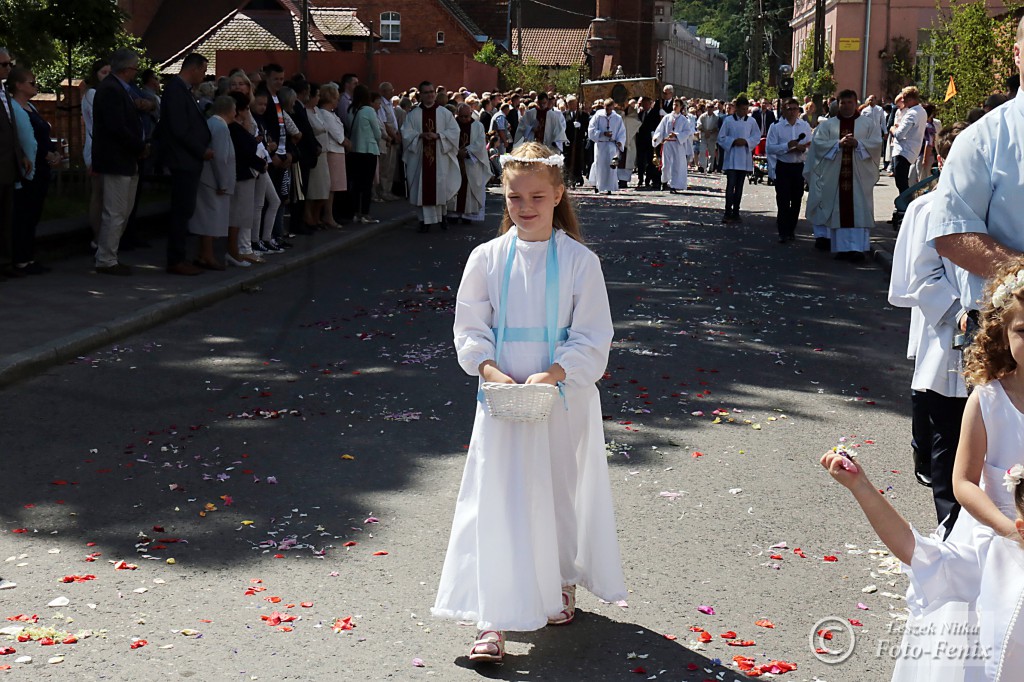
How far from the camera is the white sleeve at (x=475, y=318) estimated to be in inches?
182

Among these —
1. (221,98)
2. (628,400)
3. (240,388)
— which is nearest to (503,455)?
(628,400)

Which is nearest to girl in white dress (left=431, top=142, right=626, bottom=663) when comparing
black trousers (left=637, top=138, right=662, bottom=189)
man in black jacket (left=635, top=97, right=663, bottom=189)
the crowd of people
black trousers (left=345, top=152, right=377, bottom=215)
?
the crowd of people

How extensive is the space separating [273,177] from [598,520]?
39.0ft

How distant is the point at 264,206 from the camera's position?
16.1 m

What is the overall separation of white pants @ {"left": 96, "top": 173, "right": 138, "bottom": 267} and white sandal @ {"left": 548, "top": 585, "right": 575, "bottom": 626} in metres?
9.61

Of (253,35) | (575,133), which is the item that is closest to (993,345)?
(575,133)

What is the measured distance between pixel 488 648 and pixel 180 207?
32.7 feet

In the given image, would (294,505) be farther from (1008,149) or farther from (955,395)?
(1008,149)

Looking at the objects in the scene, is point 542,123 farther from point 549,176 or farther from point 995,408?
point 995,408

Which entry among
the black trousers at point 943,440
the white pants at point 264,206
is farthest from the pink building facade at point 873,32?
the black trousers at point 943,440

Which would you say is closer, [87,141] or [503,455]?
[503,455]

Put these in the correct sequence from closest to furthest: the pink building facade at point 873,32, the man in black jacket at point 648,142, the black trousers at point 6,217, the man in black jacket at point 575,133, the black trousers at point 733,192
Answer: the black trousers at point 6,217, the black trousers at point 733,192, the man in black jacket at point 575,133, the man in black jacket at point 648,142, the pink building facade at point 873,32

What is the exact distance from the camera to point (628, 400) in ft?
28.3

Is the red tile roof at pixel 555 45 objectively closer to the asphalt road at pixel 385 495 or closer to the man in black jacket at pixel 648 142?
the man in black jacket at pixel 648 142
